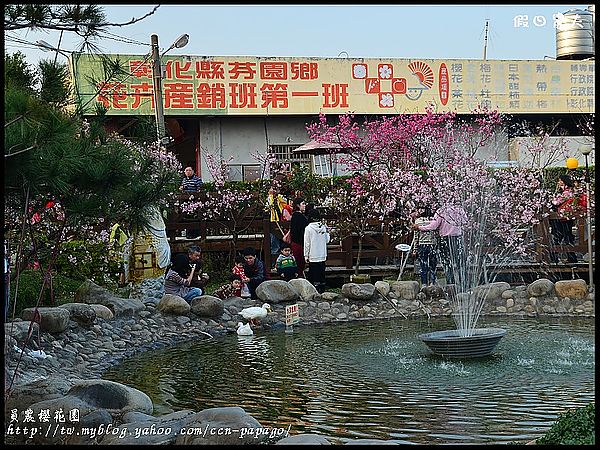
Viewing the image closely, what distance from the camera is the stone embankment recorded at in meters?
5.70

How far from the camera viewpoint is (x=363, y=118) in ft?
67.8

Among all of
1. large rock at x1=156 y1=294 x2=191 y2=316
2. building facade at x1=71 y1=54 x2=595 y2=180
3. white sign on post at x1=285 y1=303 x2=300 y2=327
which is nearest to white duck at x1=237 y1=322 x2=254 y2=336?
white sign on post at x1=285 y1=303 x2=300 y2=327

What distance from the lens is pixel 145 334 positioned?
416 inches

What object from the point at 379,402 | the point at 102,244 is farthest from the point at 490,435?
the point at 102,244

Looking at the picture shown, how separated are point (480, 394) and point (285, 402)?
1609 mm

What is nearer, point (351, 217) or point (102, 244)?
point (102, 244)

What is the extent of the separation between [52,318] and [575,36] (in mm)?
19897

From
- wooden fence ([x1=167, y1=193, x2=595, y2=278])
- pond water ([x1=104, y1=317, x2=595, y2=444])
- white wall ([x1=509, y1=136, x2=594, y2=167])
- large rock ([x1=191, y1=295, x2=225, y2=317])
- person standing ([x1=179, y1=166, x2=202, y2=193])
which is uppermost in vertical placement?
white wall ([x1=509, y1=136, x2=594, y2=167])

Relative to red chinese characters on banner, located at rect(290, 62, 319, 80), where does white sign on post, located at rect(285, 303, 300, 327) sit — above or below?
below

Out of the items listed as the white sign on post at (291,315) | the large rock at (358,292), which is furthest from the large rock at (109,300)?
the large rock at (358,292)

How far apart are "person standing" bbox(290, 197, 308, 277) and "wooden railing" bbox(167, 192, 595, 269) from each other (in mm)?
689

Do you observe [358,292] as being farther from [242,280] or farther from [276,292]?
[242,280]

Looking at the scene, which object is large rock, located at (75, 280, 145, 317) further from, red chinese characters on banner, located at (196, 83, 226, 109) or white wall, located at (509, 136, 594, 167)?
white wall, located at (509, 136, 594, 167)

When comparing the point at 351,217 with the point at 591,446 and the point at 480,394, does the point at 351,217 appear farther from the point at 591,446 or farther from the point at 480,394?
the point at 591,446
